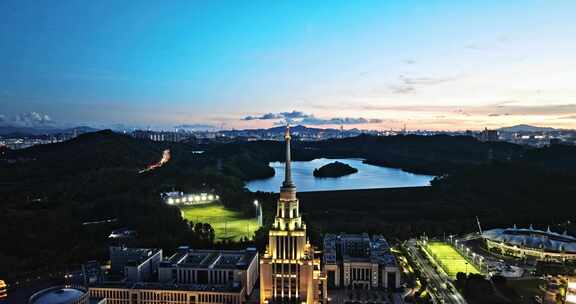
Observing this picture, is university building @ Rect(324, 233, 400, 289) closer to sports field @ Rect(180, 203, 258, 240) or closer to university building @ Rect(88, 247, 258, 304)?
university building @ Rect(88, 247, 258, 304)

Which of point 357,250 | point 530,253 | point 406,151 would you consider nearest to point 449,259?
point 530,253

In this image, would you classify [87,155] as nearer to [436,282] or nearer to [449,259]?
[449,259]

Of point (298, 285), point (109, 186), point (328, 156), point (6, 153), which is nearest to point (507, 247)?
point (298, 285)

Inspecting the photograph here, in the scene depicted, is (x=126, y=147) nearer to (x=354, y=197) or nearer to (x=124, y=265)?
(x=354, y=197)

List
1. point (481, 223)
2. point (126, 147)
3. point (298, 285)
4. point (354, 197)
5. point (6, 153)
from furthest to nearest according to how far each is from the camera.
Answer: point (126, 147), point (6, 153), point (354, 197), point (481, 223), point (298, 285)

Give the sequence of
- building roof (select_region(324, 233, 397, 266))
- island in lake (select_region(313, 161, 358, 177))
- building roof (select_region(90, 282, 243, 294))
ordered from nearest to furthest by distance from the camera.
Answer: building roof (select_region(90, 282, 243, 294))
building roof (select_region(324, 233, 397, 266))
island in lake (select_region(313, 161, 358, 177))

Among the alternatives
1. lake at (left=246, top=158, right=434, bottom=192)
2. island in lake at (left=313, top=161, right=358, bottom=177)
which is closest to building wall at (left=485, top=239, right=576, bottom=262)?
lake at (left=246, top=158, right=434, bottom=192)

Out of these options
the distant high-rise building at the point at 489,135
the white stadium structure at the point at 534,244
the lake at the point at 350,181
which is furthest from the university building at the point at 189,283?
the distant high-rise building at the point at 489,135
